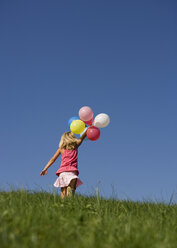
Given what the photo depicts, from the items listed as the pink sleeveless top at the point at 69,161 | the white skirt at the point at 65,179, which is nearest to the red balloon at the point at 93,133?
the pink sleeveless top at the point at 69,161

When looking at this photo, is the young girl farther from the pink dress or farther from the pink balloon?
the pink balloon

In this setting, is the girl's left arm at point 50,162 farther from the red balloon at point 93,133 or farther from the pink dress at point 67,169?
the red balloon at point 93,133

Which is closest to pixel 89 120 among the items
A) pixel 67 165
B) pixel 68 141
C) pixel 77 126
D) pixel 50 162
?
pixel 77 126

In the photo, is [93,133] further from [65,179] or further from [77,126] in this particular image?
[65,179]

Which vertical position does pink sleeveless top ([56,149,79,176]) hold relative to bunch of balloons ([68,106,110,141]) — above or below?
below

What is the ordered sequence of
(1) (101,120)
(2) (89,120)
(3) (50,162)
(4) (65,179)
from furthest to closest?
1. (3) (50,162)
2. (2) (89,120)
3. (1) (101,120)
4. (4) (65,179)

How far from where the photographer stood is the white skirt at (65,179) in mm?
6500

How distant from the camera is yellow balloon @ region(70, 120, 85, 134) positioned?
21.6ft

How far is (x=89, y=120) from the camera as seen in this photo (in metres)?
6.88

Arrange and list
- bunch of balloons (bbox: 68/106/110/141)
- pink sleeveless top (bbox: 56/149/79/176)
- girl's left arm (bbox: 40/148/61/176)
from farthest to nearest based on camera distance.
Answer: girl's left arm (bbox: 40/148/61/176), pink sleeveless top (bbox: 56/149/79/176), bunch of balloons (bbox: 68/106/110/141)

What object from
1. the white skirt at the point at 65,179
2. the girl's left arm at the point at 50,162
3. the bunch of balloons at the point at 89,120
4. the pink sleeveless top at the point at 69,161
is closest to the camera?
the white skirt at the point at 65,179

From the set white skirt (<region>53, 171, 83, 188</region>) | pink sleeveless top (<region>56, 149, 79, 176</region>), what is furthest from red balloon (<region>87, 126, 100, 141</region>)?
white skirt (<region>53, 171, 83, 188</region>)

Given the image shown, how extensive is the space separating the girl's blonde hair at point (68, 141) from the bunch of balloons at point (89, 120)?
0.31m

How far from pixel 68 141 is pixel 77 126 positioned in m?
0.55
